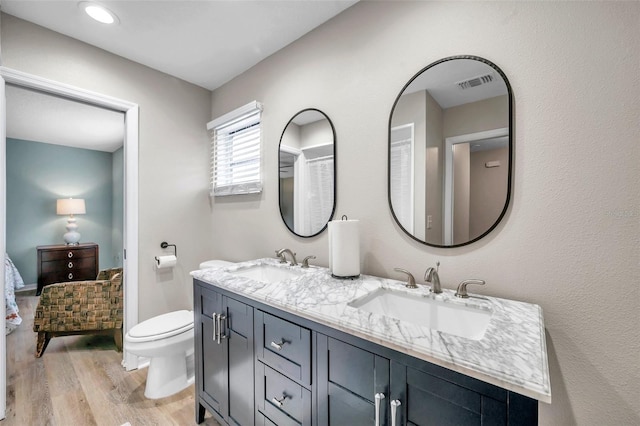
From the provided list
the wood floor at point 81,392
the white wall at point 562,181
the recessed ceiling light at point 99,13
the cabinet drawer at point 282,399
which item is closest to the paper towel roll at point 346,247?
the white wall at point 562,181

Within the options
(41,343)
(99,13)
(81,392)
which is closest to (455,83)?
Answer: (99,13)

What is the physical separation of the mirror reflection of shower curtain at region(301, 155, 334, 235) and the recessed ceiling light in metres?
1.53

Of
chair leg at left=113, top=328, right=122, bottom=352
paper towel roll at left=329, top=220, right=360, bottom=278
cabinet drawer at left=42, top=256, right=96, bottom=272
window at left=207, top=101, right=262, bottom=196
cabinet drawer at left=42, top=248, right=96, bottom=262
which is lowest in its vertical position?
chair leg at left=113, top=328, right=122, bottom=352

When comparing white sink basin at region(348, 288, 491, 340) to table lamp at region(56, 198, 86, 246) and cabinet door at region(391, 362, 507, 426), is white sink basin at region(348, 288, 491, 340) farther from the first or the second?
table lamp at region(56, 198, 86, 246)

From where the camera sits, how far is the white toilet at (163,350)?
179cm

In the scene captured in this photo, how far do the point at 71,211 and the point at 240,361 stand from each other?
4.74m

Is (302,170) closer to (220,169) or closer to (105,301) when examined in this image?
(220,169)

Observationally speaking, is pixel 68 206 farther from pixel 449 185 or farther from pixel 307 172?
pixel 449 185

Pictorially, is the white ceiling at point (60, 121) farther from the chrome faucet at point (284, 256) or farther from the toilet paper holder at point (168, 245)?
the chrome faucet at point (284, 256)

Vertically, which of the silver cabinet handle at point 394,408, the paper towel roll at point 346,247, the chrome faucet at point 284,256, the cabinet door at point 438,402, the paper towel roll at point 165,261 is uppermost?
the paper towel roll at point 346,247

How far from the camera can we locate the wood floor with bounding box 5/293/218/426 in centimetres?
165

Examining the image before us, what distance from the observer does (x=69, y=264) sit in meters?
4.28

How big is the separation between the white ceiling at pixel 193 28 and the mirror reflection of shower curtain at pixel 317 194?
913 mm

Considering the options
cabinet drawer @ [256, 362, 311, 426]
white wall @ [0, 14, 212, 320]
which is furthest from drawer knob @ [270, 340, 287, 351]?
white wall @ [0, 14, 212, 320]
